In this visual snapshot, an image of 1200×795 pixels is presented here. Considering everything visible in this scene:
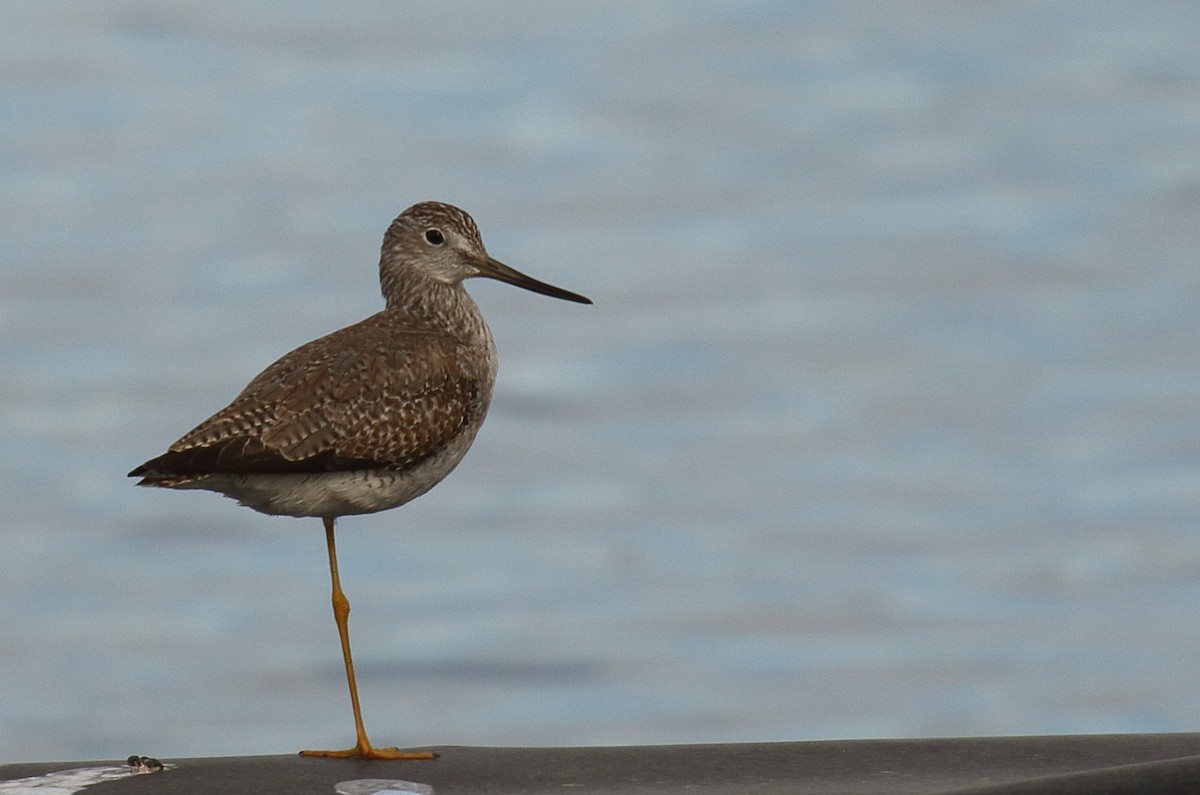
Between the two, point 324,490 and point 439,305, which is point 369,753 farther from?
point 439,305

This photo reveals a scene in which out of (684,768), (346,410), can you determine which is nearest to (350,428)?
(346,410)

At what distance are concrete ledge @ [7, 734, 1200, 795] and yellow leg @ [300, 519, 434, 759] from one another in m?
0.19

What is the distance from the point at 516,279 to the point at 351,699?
10.9 ft

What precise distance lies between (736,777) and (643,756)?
65 centimetres

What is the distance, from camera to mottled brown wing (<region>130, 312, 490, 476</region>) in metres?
9.46

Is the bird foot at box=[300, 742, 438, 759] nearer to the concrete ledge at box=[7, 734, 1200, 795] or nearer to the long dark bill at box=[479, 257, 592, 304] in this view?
the concrete ledge at box=[7, 734, 1200, 795]

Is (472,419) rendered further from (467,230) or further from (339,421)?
(467,230)

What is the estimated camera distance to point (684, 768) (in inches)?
329

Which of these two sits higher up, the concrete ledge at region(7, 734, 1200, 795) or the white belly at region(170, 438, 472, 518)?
the white belly at region(170, 438, 472, 518)

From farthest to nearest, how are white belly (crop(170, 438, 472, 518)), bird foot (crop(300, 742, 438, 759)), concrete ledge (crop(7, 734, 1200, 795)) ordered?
white belly (crop(170, 438, 472, 518)) < bird foot (crop(300, 742, 438, 759)) < concrete ledge (crop(7, 734, 1200, 795))

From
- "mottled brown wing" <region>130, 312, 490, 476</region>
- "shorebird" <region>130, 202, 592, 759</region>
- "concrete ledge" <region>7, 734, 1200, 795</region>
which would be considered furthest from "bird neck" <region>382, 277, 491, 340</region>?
"concrete ledge" <region>7, 734, 1200, 795</region>

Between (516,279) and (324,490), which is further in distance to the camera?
(516,279)

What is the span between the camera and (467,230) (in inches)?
462

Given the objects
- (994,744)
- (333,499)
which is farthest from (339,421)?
(994,744)
